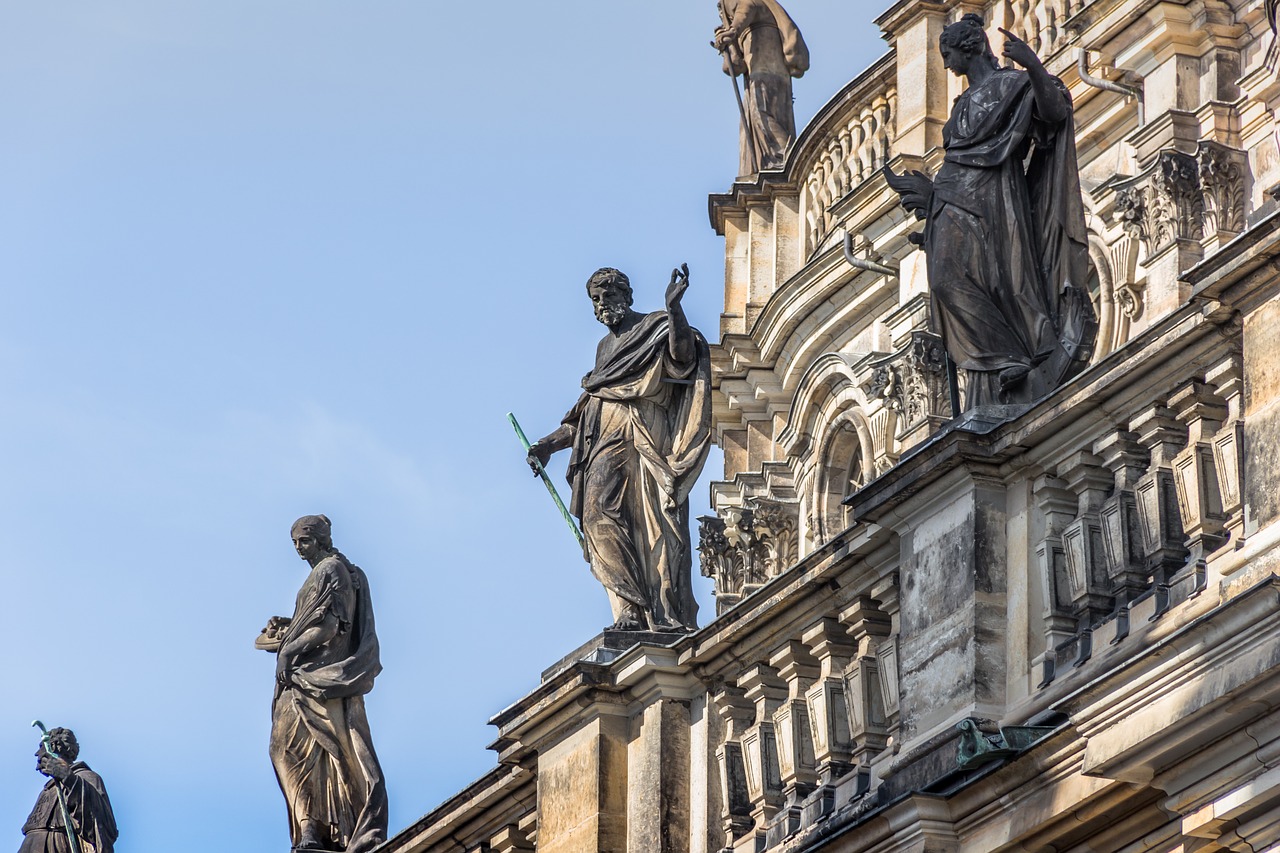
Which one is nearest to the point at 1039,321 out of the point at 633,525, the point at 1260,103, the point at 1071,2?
the point at 633,525

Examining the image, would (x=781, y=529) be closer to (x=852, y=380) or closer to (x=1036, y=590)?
(x=852, y=380)

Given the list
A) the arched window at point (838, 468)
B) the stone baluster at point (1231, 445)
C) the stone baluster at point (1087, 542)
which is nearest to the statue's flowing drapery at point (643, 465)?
the stone baluster at point (1087, 542)

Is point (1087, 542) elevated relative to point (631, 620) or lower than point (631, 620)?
lower

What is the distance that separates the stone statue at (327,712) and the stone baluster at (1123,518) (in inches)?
301

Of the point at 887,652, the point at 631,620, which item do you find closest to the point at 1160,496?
the point at 887,652

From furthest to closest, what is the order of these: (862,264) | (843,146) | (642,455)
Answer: (843,146)
(862,264)
(642,455)

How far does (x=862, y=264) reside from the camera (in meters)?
28.1

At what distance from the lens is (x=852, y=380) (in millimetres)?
28938

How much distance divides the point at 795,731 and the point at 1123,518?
2.39m

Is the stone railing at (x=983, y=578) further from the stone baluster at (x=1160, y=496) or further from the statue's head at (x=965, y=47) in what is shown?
the statue's head at (x=965, y=47)

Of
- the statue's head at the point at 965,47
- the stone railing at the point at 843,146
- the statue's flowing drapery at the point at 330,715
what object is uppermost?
the stone railing at the point at 843,146

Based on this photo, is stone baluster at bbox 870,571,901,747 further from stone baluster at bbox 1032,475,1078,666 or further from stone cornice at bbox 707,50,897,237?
stone cornice at bbox 707,50,897,237

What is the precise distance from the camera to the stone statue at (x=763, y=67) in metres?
30.9

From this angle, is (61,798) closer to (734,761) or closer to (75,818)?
(75,818)
